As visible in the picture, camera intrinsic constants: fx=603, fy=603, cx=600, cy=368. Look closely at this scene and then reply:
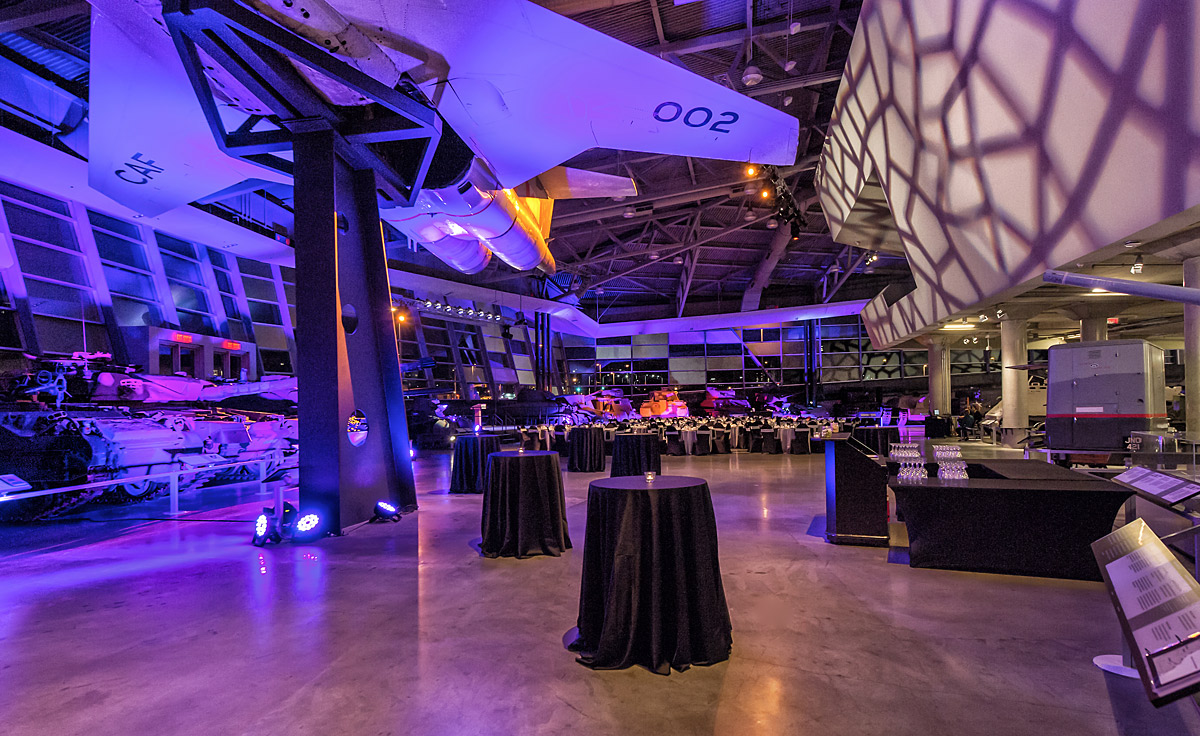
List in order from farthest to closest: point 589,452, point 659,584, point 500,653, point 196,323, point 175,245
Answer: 1. point 196,323
2. point 175,245
3. point 589,452
4. point 500,653
5. point 659,584

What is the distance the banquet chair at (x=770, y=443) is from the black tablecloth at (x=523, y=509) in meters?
10.6

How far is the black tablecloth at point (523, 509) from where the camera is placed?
14.8ft

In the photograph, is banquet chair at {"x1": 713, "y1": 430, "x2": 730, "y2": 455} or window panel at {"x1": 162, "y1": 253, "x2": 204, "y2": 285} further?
banquet chair at {"x1": 713, "y1": 430, "x2": 730, "y2": 455}

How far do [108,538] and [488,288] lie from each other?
43.4 feet

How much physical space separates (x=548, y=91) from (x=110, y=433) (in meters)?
5.25

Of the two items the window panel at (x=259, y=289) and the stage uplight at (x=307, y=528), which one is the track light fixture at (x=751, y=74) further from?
the window panel at (x=259, y=289)

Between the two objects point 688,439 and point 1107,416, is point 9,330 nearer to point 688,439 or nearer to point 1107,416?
point 688,439

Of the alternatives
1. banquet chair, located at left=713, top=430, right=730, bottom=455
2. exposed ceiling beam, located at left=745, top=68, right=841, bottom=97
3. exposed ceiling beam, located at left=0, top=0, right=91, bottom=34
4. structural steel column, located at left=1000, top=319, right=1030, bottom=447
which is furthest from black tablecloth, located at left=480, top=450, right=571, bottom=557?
banquet chair, located at left=713, top=430, right=730, bottom=455

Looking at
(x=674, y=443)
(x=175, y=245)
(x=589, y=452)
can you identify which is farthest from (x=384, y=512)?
(x=674, y=443)

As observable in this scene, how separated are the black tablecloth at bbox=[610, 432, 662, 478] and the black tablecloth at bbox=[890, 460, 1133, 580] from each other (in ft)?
14.8

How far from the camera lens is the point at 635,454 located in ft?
27.9

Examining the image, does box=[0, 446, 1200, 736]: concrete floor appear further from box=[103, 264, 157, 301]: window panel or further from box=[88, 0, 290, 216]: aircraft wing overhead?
box=[103, 264, 157, 301]: window panel

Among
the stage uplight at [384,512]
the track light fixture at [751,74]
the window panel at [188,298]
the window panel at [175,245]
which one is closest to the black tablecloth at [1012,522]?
the stage uplight at [384,512]

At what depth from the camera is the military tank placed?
5.48 meters
